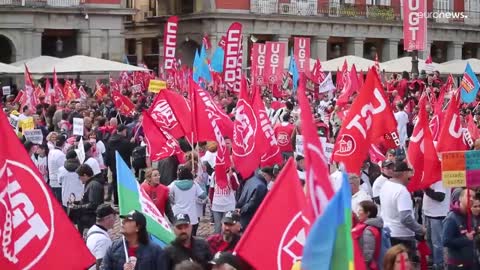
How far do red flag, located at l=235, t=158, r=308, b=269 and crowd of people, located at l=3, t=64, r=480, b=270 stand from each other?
0.15m

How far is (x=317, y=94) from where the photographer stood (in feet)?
104

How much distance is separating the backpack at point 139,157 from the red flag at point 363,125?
4.65 m

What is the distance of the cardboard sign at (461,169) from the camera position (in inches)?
356

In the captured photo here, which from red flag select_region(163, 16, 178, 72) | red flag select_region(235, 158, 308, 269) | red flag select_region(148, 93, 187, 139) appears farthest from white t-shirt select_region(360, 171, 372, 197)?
red flag select_region(163, 16, 178, 72)

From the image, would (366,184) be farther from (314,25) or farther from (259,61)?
(314,25)

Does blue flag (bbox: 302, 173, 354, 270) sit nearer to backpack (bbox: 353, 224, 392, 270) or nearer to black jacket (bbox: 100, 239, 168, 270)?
black jacket (bbox: 100, 239, 168, 270)

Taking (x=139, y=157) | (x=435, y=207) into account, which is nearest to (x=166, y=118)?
(x=139, y=157)

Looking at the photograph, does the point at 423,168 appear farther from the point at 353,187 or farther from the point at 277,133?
the point at 277,133

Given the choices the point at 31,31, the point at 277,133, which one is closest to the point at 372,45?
the point at 31,31

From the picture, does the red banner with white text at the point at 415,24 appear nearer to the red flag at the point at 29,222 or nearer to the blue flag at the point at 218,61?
the blue flag at the point at 218,61

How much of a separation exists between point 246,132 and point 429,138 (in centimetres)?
249

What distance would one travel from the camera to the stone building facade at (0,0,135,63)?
39656 mm

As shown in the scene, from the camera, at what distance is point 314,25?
156 ft

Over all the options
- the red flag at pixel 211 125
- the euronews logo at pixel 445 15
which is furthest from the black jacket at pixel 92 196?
the euronews logo at pixel 445 15
